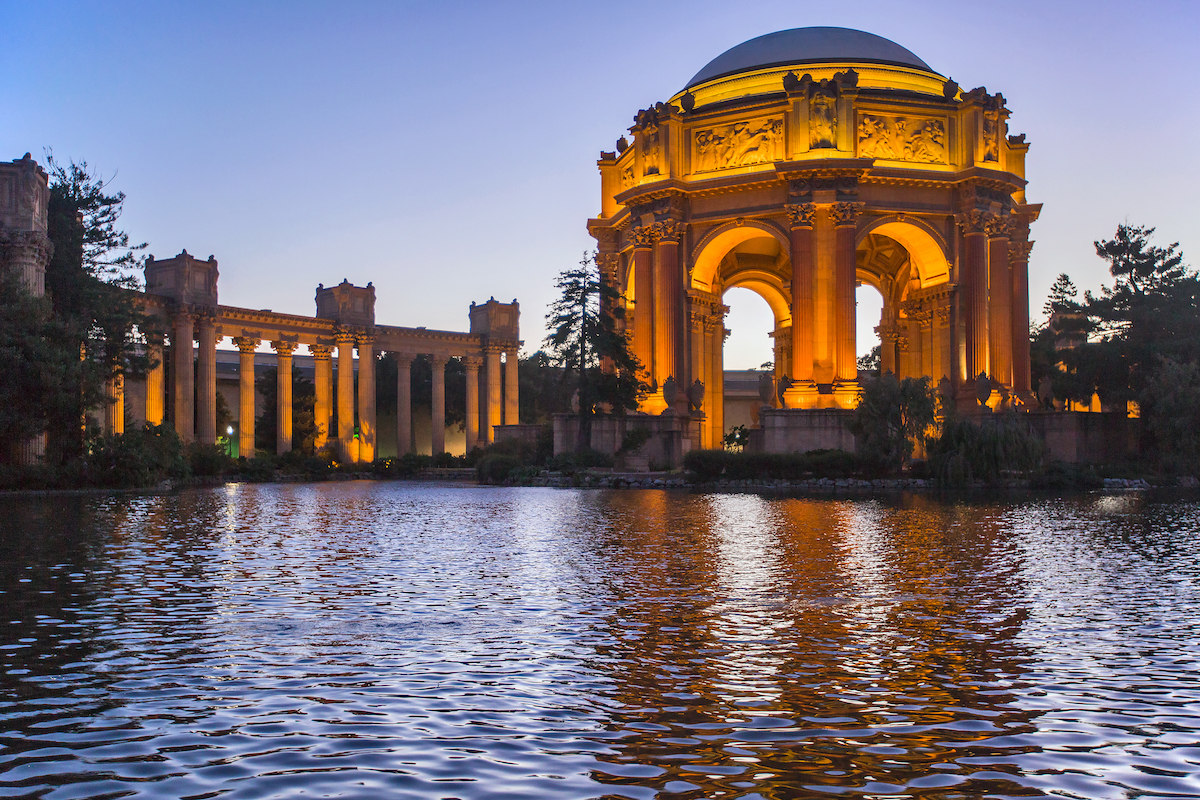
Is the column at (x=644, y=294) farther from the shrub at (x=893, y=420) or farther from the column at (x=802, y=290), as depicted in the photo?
the shrub at (x=893, y=420)

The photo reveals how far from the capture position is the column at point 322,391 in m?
66.5

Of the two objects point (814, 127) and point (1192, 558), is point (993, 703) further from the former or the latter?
point (814, 127)

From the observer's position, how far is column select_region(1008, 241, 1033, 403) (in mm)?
54469

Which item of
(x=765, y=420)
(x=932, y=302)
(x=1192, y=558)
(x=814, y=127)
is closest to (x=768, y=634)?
(x=1192, y=558)

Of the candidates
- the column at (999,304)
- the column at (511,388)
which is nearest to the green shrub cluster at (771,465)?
the column at (999,304)

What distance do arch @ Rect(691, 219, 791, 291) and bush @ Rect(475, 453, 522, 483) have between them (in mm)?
14791

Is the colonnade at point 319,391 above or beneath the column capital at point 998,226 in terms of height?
beneath

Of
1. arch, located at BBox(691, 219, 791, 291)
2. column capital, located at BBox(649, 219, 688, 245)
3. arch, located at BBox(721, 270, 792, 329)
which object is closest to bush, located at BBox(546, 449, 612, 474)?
column capital, located at BBox(649, 219, 688, 245)

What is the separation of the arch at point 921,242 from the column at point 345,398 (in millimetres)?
32644

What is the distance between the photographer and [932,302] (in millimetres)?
55250

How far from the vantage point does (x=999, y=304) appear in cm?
5306

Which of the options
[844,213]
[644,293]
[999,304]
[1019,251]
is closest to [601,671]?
[844,213]

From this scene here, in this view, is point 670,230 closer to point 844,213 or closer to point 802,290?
point 802,290

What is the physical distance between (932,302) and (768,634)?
163 feet
